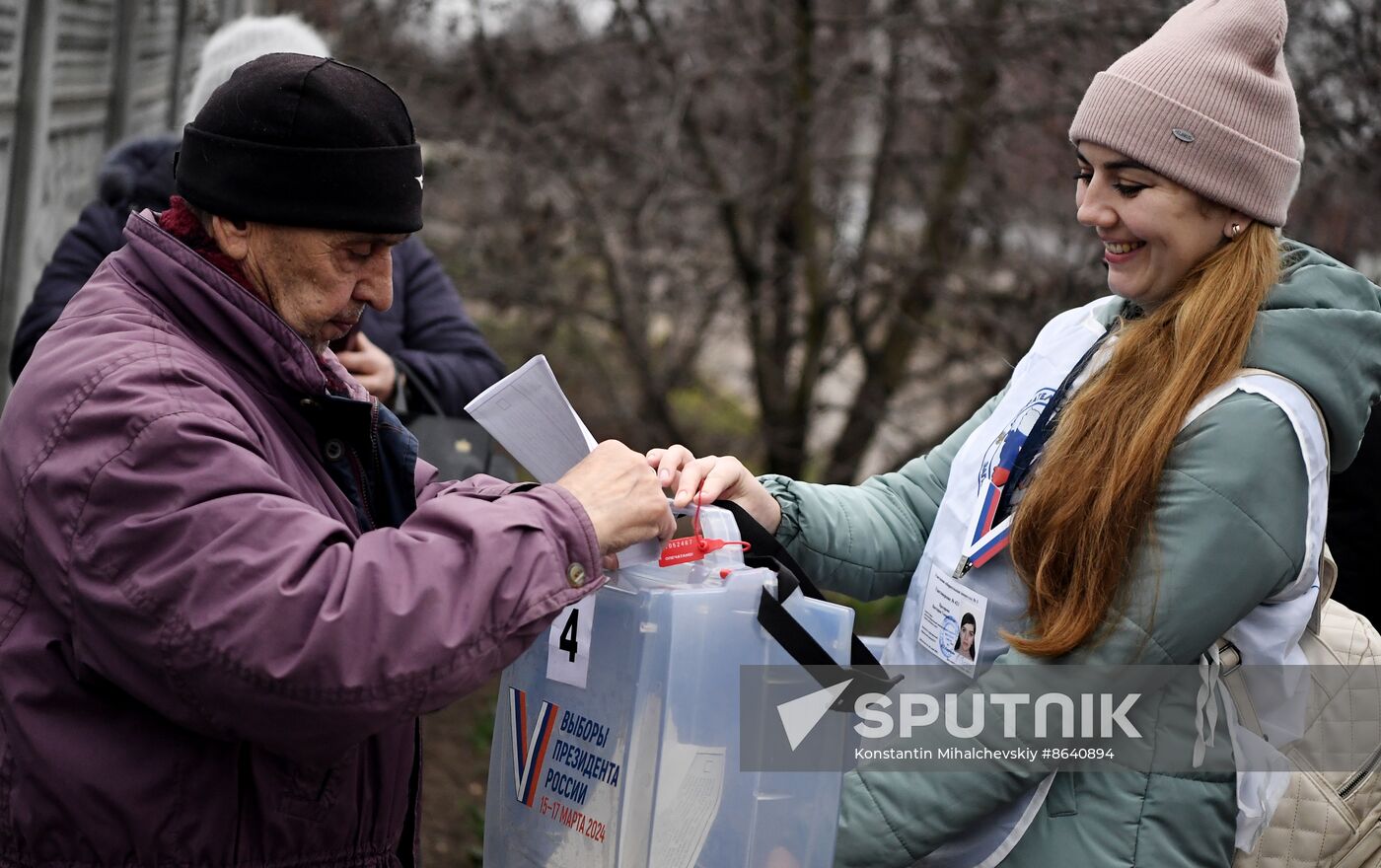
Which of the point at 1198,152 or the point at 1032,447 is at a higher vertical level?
the point at 1198,152

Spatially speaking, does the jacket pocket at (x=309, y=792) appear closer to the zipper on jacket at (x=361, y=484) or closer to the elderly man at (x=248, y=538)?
the elderly man at (x=248, y=538)

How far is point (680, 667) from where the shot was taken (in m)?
1.91

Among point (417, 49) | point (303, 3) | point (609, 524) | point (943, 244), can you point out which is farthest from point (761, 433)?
point (609, 524)

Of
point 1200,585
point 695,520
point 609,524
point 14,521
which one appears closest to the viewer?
point 14,521

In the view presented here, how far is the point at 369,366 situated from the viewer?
132 inches

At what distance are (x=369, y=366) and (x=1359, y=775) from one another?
2281mm

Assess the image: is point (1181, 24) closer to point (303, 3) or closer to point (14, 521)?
point (14, 521)

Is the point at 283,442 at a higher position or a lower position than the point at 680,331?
higher

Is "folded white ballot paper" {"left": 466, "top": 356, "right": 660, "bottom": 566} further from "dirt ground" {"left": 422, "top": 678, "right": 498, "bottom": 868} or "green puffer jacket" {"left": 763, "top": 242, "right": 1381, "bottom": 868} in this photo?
"dirt ground" {"left": 422, "top": 678, "right": 498, "bottom": 868}

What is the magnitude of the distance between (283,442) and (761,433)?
435cm

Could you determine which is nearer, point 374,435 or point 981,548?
point 374,435

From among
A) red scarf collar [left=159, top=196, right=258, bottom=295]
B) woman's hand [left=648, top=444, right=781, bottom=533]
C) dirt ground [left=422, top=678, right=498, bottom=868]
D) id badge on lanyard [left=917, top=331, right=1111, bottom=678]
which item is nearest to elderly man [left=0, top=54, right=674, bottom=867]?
red scarf collar [left=159, top=196, right=258, bottom=295]

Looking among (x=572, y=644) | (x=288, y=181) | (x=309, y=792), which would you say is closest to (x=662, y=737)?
(x=572, y=644)

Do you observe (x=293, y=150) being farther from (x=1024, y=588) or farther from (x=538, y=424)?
(x=1024, y=588)
